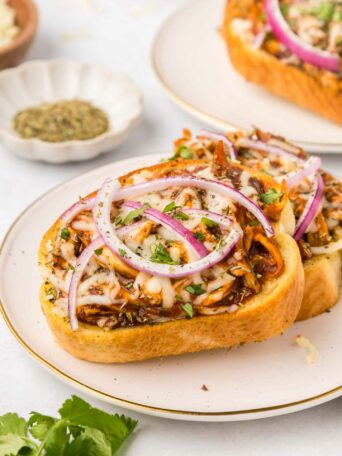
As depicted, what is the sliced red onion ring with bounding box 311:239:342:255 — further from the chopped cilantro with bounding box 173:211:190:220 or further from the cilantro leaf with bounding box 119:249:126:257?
the cilantro leaf with bounding box 119:249:126:257

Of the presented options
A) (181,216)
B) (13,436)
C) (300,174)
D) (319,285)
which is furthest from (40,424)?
(300,174)

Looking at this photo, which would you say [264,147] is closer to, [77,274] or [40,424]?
[77,274]

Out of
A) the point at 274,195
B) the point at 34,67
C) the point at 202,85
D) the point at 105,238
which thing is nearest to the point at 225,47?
the point at 202,85

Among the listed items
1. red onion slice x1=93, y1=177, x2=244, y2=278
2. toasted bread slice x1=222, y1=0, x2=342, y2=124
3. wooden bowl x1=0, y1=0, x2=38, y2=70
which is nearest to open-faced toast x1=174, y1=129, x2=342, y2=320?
red onion slice x1=93, y1=177, x2=244, y2=278

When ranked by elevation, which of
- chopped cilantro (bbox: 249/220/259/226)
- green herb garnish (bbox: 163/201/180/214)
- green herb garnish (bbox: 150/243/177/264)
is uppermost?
green herb garnish (bbox: 163/201/180/214)

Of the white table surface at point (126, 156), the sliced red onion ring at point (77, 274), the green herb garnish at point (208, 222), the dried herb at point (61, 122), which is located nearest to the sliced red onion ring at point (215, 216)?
the green herb garnish at point (208, 222)

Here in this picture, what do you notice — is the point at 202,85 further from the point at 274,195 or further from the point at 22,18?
the point at 274,195
